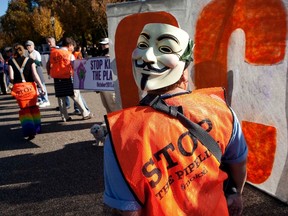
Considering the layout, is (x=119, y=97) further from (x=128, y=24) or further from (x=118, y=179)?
(x=118, y=179)

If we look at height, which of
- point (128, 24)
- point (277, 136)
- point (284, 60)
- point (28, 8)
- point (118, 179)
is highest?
point (28, 8)

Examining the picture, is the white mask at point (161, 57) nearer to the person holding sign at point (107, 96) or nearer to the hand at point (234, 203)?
the hand at point (234, 203)

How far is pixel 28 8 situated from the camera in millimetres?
53375

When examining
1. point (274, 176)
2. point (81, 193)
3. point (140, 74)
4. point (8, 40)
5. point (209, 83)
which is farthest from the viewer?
point (8, 40)

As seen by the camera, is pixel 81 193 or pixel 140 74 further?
pixel 81 193

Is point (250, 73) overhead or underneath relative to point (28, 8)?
underneath

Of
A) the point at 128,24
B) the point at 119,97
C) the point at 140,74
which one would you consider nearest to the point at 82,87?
the point at 119,97

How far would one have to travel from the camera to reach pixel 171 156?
134 centimetres

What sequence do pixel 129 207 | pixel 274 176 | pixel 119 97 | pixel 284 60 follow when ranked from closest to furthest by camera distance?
pixel 129 207
pixel 284 60
pixel 274 176
pixel 119 97

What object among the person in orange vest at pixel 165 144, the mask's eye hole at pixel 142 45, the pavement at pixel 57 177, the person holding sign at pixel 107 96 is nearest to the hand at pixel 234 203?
the person in orange vest at pixel 165 144

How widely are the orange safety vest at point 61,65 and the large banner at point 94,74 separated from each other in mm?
298

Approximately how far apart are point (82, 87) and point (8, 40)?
51683mm

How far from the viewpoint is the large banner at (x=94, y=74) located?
5629 millimetres

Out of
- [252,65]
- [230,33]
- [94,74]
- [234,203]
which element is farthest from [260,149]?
[94,74]
